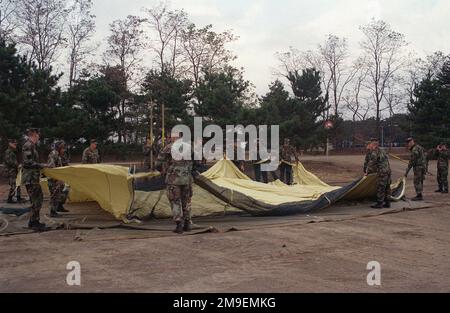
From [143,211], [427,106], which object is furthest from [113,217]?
[427,106]

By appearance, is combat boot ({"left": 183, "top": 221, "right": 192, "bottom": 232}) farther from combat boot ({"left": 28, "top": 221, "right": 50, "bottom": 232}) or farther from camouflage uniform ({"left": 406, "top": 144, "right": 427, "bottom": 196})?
camouflage uniform ({"left": 406, "top": 144, "right": 427, "bottom": 196})

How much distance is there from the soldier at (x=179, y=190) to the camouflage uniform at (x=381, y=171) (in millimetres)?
4431

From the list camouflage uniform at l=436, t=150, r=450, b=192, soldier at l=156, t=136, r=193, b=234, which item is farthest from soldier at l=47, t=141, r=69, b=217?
camouflage uniform at l=436, t=150, r=450, b=192

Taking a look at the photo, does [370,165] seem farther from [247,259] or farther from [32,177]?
[32,177]

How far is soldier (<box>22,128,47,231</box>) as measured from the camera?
23.7ft

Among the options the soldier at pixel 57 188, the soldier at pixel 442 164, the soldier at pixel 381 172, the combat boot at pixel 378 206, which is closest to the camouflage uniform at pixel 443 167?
the soldier at pixel 442 164

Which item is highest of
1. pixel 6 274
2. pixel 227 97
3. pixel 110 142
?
pixel 227 97

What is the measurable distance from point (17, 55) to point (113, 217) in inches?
565

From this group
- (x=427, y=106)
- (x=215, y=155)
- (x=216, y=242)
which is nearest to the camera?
(x=216, y=242)

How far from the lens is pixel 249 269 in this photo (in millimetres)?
4871

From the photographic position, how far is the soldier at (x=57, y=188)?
28.6 ft

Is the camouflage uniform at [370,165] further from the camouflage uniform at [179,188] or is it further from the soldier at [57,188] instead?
the soldier at [57,188]

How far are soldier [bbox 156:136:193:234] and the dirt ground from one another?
0.46 m
